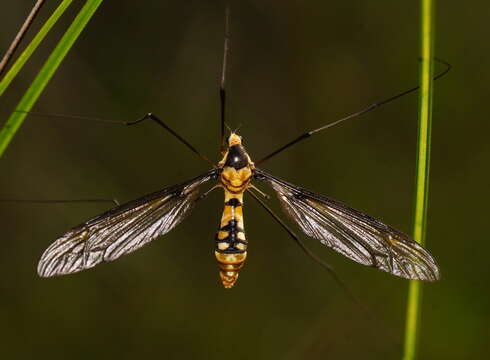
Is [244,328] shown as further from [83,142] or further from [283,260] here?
[83,142]

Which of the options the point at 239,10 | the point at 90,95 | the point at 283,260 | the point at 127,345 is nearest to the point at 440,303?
the point at 283,260

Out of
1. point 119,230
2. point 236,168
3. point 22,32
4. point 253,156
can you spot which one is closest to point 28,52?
point 22,32

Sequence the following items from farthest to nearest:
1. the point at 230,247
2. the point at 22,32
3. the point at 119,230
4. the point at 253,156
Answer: the point at 253,156, the point at 230,247, the point at 119,230, the point at 22,32

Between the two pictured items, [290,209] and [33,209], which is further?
[33,209]

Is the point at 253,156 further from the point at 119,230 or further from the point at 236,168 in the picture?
the point at 119,230

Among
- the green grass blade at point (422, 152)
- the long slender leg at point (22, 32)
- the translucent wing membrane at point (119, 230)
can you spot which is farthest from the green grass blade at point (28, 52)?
the green grass blade at point (422, 152)

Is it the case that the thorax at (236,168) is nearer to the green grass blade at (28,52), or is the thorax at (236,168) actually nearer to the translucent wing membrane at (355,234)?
the translucent wing membrane at (355,234)
